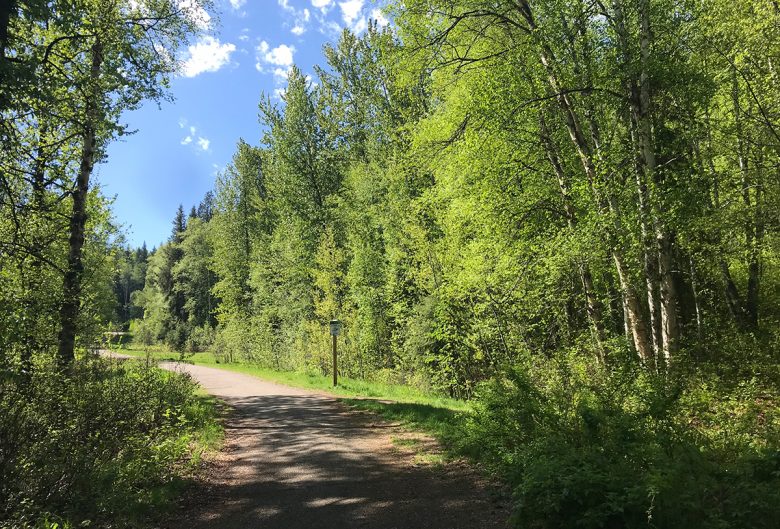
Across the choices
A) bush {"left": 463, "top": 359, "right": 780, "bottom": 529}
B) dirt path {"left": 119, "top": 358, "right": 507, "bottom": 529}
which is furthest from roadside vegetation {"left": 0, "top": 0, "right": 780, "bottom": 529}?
dirt path {"left": 119, "top": 358, "right": 507, "bottom": 529}

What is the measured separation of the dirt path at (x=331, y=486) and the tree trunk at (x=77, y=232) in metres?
4.01

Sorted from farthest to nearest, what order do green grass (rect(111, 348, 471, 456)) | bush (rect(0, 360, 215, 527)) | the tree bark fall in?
the tree bark < green grass (rect(111, 348, 471, 456)) < bush (rect(0, 360, 215, 527))

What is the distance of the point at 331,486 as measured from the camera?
6684 mm

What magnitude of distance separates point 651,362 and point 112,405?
967cm

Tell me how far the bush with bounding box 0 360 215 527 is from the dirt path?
0.75 metres

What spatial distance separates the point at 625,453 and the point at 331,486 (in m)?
3.96

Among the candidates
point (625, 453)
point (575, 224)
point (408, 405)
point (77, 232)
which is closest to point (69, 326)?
point (77, 232)

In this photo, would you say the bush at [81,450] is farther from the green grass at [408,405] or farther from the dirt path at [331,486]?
the green grass at [408,405]

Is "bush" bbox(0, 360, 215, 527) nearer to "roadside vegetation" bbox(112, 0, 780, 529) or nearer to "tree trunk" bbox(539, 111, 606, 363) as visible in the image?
"roadside vegetation" bbox(112, 0, 780, 529)

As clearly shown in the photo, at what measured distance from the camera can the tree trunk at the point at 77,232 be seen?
9047mm

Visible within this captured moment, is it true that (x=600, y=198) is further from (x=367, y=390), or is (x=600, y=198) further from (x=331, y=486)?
(x=367, y=390)

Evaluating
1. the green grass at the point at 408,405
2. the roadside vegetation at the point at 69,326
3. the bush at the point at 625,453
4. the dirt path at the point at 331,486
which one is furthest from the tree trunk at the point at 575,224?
the roadside vegetation at the point at 69,326

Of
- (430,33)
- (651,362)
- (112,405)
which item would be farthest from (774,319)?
(112,405)

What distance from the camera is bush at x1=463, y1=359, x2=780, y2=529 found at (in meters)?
3.97
